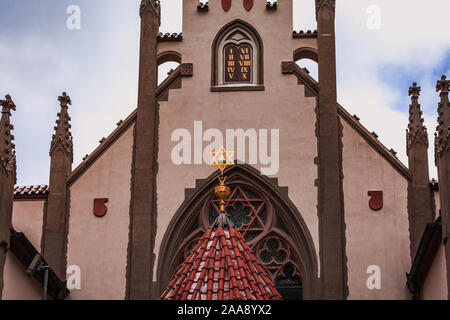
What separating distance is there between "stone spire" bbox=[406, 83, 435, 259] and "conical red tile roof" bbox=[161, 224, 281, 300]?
7168mm

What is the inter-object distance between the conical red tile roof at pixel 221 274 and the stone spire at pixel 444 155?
Result: 137 inches

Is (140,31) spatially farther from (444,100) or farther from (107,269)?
(444,100)

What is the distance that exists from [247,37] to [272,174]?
4.23 meters

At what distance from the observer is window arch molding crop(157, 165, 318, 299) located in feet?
78.9

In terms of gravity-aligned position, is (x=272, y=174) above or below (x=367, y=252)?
above

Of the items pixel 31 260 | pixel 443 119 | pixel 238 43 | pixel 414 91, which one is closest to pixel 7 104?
pixel 31 260

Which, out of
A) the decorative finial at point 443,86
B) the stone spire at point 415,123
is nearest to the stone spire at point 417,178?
the stone spire at point 415,123

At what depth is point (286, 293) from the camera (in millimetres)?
24094

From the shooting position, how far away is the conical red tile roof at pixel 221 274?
16766 millimetres

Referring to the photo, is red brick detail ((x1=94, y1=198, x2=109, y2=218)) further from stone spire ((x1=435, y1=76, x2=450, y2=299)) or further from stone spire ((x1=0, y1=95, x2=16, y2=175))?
stone spire ((x1=435, y1=76, x2=450, y2=299))

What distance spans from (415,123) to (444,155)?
261 inches

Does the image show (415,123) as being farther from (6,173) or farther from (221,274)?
(6,173)

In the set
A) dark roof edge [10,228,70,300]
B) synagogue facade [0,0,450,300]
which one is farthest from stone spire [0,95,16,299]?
synagogue facade [0,0,450,300]
